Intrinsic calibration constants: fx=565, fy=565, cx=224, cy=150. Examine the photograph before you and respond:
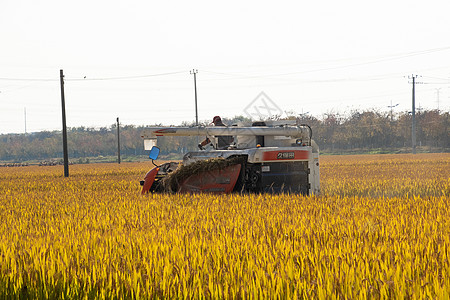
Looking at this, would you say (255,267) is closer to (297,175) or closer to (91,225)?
(91,225)

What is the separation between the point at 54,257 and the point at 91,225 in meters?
2.70

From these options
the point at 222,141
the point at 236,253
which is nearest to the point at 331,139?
the point at 222,141

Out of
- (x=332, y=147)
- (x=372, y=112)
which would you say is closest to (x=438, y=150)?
(x=332, y=147)

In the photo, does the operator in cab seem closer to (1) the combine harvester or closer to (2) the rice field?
(1) the combine harvester

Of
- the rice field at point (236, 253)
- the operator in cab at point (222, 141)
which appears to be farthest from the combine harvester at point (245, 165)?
the rice field at point (236, 253)

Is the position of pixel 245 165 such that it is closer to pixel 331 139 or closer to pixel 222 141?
pixel 222 141

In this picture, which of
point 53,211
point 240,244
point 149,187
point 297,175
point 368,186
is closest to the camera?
point 240,244

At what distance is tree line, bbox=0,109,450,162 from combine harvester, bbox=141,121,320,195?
49202mm

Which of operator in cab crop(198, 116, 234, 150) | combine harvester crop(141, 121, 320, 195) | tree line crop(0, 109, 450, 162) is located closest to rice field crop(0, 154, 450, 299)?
combine harvester crop(141, 121, 320, 195)

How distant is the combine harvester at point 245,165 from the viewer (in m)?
11.8

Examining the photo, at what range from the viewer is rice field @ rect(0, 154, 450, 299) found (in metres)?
4.19

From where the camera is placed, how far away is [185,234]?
6926 mm

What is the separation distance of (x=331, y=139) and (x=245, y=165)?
86.9m

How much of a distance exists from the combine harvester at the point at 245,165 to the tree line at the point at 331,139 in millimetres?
49202
